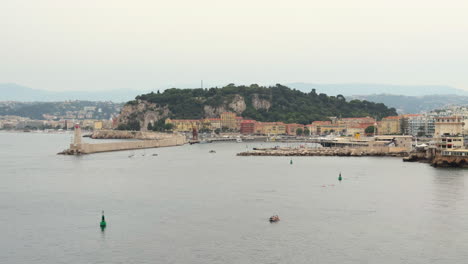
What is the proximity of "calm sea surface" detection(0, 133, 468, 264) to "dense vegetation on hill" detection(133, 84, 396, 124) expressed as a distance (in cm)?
12198

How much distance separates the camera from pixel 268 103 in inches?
7397

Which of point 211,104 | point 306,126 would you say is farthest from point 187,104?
point 306,126

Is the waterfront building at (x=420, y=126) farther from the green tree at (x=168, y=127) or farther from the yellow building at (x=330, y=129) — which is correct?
the green tree at (x=168, y=127)

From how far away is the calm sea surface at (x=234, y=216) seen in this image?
27.9 m

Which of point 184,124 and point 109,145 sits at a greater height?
point 184,124

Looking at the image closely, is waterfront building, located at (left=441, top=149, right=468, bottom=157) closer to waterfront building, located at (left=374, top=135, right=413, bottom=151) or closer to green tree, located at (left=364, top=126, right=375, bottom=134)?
waterfront building, located at (left=374, top=135, right=413, bottom=151)

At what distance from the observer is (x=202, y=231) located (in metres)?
31.7

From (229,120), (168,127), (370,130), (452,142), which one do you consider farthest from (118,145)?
(229,120)

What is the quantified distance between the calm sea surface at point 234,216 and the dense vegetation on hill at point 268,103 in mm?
121984

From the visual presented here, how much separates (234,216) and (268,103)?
153m

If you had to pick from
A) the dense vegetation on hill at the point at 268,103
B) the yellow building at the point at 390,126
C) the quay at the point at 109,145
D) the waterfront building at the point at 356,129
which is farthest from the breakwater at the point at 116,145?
the dense vegetation on hill at the point at 268,103

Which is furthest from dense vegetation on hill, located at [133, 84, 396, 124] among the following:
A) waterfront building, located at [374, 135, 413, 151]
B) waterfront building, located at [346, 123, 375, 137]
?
waterfront building, located at [374, 135, 413, 151]

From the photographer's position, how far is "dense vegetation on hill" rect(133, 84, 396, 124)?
182875mm

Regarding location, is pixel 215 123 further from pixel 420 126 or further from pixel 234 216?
pixel 234 216
